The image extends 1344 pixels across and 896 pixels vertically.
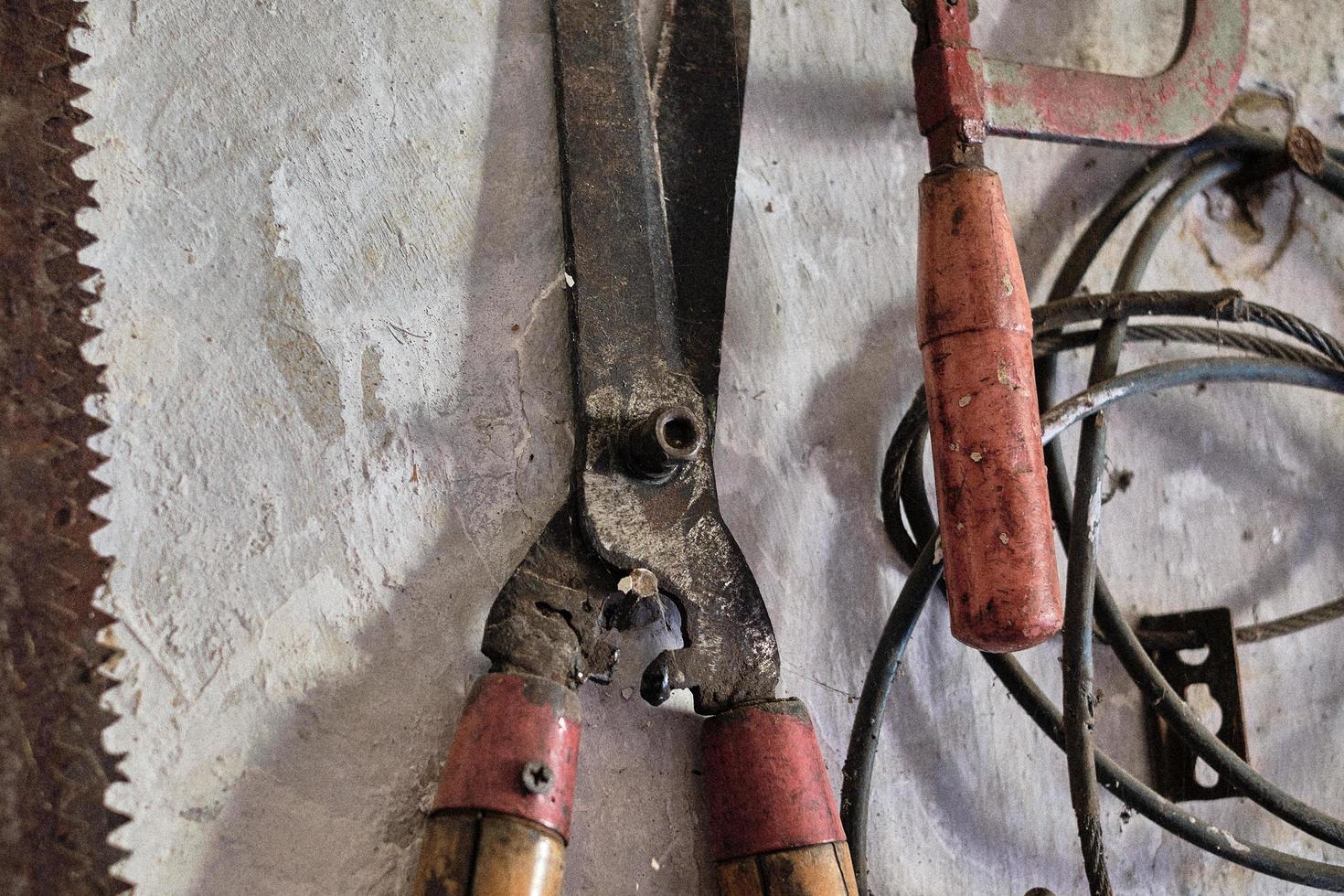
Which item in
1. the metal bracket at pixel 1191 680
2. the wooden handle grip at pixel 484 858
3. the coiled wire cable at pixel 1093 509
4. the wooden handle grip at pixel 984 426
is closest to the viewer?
the wooden handle grip at pixel 484 858

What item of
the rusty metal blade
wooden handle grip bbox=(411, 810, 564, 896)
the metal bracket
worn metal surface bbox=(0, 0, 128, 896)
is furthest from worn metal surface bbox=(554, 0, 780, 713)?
the metal bracket

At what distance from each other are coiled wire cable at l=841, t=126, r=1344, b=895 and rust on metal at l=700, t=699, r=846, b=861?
4.1 inches

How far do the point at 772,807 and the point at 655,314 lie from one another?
0.35 m

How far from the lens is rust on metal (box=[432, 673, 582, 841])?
0.60 metres

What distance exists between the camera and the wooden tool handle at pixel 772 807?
659mm

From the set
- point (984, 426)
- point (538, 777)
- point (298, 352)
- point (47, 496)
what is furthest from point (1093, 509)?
point (47, 496)

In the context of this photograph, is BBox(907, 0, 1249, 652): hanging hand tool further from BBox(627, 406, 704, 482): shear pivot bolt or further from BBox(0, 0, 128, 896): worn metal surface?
BBox(0, 0, 128, 896): worn metal surface

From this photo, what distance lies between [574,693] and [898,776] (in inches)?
12.8

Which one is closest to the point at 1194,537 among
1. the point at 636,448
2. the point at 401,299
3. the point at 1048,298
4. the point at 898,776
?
the point at 1048,298

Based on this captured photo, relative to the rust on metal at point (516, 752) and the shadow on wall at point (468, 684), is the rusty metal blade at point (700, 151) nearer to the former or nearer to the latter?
the shadow on wall at point (468, 684)

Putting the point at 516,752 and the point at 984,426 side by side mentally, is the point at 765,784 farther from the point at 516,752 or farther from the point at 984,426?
the point at 984,426

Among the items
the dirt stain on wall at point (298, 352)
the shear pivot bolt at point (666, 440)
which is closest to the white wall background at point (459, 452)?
the dirt stain on wall at point (298, 352)

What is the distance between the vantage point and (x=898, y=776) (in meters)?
0.86

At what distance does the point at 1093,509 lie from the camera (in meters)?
0.83
